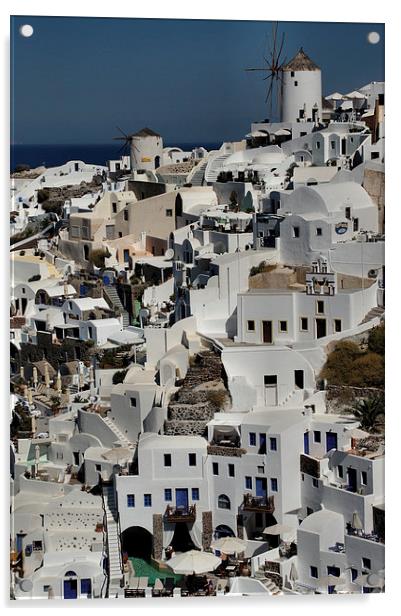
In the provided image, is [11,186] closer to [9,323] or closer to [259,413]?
[9,323]

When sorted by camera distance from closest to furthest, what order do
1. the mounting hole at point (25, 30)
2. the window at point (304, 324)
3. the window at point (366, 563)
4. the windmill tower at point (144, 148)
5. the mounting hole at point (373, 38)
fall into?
the mounting hole at point (25, 30)
the window at point (366, 563)
the mounting hole at point (373, 38)
the window at point (304, 324)
the windmill tower at point (144, 148)

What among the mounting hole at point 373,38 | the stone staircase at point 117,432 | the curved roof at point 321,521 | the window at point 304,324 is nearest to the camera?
the mounting hole at point 373,38

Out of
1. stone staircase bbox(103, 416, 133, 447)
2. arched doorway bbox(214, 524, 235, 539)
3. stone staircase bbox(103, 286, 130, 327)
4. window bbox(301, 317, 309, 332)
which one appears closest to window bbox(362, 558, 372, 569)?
arched doorway bbox(214, 524, 235, 539)

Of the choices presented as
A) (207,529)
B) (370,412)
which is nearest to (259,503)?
(207,529)

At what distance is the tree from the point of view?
13273 mm

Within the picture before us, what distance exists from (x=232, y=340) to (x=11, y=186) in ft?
8.60

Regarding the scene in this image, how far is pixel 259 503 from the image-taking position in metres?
13.6

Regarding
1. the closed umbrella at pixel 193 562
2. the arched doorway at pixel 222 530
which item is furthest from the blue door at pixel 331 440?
the closed umbrella at pixel 193 562

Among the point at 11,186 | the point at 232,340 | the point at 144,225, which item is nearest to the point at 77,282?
the point at 144,225

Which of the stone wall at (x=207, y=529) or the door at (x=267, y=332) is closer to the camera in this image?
the stone wall at (x=207, y=529)

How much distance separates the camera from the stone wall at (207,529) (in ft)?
43.9

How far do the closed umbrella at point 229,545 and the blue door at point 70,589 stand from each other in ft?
4.04

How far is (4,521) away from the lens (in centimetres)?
1238

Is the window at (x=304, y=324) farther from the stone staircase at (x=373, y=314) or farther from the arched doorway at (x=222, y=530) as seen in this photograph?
the arched doorway at (x=222, y=530)
